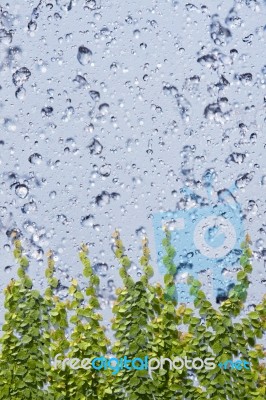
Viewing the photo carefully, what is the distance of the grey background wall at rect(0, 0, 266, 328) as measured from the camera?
2248 millimetres

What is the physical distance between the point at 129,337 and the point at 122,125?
2.52ft

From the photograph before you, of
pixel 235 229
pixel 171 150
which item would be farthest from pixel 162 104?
pixel 235 229

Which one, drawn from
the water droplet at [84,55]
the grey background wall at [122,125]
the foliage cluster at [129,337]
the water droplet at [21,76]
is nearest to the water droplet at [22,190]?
the grey background wall at [122,125]

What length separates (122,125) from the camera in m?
2.27

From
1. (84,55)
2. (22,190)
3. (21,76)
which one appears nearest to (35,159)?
(22,190)

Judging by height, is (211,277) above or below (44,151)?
below

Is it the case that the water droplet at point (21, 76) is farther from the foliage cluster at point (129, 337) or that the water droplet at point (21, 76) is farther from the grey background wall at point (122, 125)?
the foliage cluster at point (129, 337)

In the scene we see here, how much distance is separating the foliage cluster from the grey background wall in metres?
0.05

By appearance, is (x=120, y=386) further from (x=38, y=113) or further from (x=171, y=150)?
(x=38, y=113)

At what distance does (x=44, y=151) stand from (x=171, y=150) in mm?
467

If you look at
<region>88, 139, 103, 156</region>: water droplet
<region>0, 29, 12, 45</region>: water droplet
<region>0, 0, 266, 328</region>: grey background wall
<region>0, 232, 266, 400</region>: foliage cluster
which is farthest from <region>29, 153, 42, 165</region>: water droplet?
<region>0, 29, 12, 45</region>: water droplet

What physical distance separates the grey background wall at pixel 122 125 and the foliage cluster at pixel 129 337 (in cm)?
5

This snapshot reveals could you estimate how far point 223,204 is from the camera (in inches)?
89.4

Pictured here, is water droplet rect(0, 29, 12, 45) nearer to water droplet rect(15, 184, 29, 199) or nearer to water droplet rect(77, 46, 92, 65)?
water droplet rect(77, 46, 92, 65)
